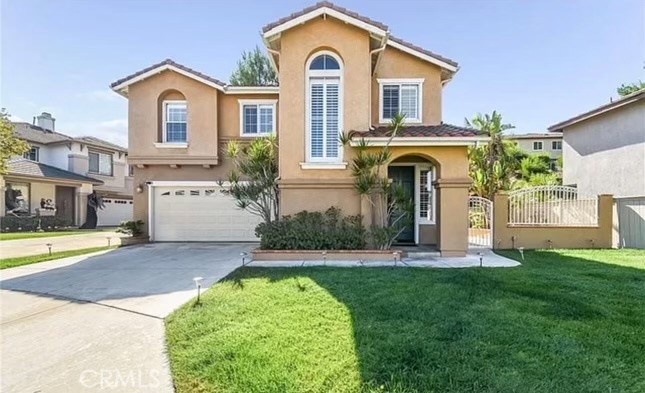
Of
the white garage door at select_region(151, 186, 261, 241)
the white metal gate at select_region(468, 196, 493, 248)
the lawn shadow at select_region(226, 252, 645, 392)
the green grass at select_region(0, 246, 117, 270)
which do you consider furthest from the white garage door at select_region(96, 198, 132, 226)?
the white metal gate at select_region(468, 196, 493, 248)

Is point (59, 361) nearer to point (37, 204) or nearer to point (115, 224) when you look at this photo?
point (37, 204)

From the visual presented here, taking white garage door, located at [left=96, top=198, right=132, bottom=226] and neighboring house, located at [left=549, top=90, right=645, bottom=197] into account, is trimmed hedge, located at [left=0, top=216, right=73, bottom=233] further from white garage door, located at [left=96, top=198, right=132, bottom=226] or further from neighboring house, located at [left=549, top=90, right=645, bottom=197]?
neighboring house, located at [left=549, top=90, right=645, bottom=197]

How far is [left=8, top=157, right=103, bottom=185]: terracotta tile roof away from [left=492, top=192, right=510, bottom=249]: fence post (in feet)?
96.3

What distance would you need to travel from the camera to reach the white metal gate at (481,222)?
1534cm

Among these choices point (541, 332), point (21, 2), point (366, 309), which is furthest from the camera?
point (21, 2)

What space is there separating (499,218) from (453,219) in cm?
388

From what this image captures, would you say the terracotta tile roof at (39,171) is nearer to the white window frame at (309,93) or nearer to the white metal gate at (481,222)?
the white window frame at (309,93)

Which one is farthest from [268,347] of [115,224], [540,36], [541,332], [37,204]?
[115,224]

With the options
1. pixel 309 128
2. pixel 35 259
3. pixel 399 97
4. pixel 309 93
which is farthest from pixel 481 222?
pixel 35 259

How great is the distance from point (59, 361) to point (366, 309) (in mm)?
4462

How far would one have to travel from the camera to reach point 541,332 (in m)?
5.28

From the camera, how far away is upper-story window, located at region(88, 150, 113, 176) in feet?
107

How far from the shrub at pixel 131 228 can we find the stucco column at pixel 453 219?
45.6ft

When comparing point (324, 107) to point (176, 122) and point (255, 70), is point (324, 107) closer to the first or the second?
point (176, 122)
